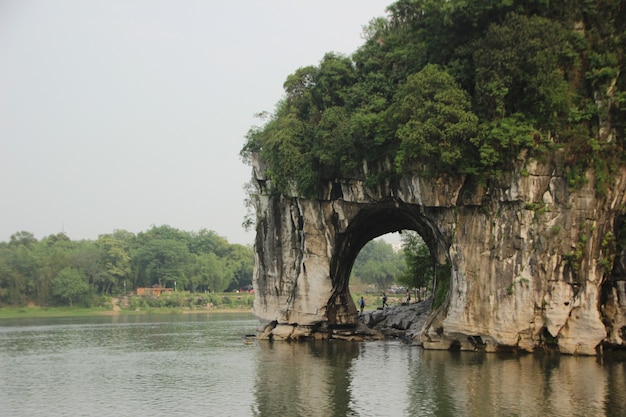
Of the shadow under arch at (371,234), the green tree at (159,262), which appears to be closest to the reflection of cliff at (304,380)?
the shadow under arch at (371,234)

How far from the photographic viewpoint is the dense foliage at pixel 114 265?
65.4 meters

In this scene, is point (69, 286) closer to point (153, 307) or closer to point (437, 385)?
point (153, 307)

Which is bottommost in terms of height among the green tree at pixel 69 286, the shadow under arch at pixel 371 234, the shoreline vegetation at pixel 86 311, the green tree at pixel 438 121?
the shoreline vegetation at pixel 86 311

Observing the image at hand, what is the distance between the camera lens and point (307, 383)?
60.8ft

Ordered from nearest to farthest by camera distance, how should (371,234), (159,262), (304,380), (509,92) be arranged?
1. (304,380)
2. (509,92)
3. (371,234)
4. (159,262)

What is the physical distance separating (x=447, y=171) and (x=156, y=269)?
193ft

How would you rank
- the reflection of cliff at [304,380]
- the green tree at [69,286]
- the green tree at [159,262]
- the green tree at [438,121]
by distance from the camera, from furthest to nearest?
1. the green tree at [159,262]
2. the green tree at [69,286]
3. the green tree at [438,121]
4. the reflection of cliff at [304,380]

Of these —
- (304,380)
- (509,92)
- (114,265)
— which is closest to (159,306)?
(114,265)

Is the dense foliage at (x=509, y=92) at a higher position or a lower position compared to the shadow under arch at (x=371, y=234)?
higher

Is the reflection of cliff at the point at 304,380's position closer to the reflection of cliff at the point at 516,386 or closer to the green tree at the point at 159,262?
the reflection of cliff at the point at 516,386

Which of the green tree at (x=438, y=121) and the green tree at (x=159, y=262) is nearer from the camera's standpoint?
the green tree at (x=438, y=121)

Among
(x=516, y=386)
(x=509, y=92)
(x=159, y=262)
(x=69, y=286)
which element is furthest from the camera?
(x=159, y=262)

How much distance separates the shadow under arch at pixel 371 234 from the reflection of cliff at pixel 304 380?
3681 millimetres

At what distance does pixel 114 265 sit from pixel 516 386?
62998 mm
